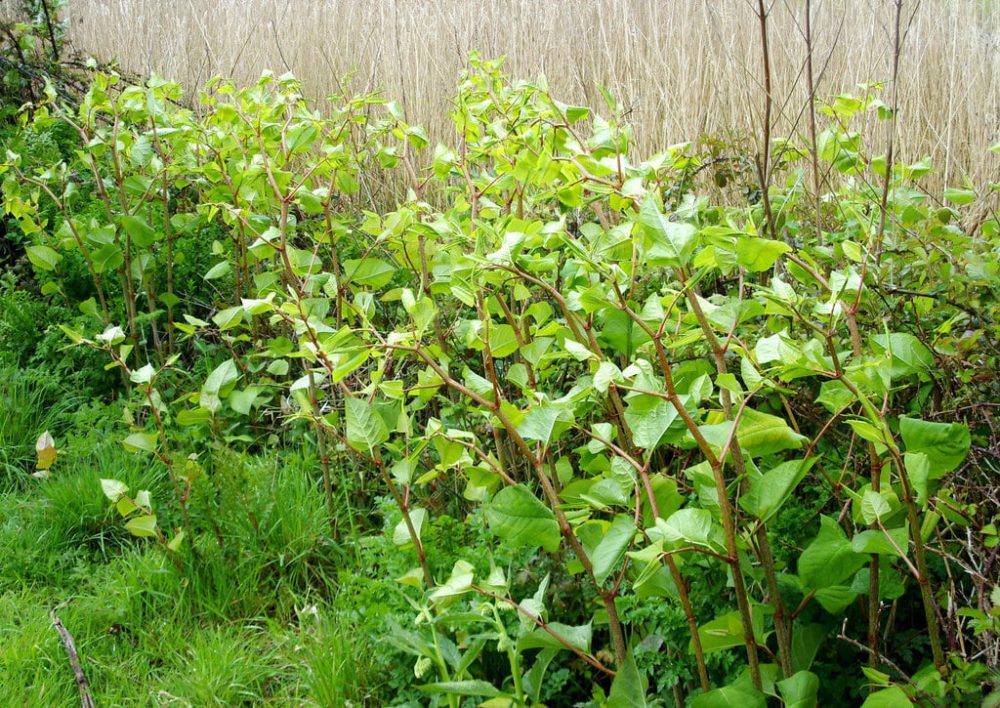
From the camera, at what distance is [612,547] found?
132 cm

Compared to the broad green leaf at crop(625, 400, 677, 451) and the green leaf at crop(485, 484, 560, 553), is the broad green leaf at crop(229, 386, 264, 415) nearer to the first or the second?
the green leaf at crop(485, 484, 560, 553)

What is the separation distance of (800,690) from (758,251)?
661mm

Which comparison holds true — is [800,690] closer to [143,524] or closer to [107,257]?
[143,524]

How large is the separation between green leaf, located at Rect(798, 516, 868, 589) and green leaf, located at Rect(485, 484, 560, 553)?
1.24ft

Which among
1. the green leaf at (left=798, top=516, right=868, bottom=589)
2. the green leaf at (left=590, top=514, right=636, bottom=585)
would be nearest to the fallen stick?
the green leaf at (left=590, top=514, right=636, bottom=585)

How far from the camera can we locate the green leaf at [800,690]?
139 centimetres

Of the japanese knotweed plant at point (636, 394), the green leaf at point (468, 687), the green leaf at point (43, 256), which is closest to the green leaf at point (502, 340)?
the japanese knotweed plant at point (636, 394)

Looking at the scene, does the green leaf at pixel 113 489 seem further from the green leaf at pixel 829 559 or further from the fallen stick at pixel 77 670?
the green leaf at pixel 829 559

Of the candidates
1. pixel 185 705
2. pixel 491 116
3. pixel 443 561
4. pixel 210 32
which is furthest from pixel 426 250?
pixel 210 32

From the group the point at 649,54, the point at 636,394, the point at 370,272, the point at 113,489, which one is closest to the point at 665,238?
the point at 636,394

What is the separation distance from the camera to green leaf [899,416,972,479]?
50.5 inches

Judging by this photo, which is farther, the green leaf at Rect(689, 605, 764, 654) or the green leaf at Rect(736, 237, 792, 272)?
the green leaf at Rect(689, 605, 764, 654)

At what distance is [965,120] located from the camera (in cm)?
396

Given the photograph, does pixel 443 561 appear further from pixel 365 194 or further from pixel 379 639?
pixel 365 194
